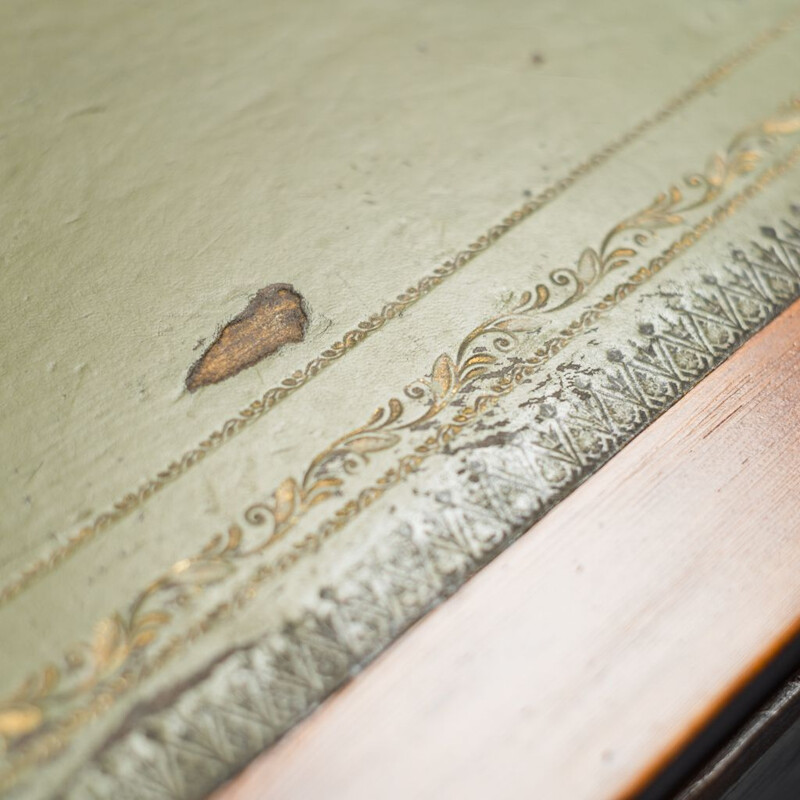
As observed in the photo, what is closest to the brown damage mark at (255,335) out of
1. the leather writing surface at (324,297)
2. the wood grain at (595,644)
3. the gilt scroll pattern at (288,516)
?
the leather writing surface at (324,297)

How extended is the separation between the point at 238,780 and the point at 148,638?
0.48 ft

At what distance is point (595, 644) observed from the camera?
0.70 m

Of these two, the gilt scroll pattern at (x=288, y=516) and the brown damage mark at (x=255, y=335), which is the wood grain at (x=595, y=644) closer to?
the gilt scroll pattern at (x=288, y=516)

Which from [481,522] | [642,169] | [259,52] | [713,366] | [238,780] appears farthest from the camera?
[259,52]

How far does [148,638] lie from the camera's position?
2.27ft

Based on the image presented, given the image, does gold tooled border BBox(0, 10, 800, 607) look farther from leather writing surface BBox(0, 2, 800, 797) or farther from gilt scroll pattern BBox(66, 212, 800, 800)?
Result: gilt scroll pattern BBox(66, 212, 800, 800)

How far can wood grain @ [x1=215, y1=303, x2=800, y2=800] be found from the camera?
0.65 meters

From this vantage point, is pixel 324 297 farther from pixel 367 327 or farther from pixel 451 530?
pixel 451 530

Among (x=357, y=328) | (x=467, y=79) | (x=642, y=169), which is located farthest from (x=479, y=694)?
(x=467, y=79)

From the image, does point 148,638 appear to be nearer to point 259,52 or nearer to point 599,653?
point 599,653

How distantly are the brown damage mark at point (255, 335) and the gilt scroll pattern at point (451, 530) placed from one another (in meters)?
0.25

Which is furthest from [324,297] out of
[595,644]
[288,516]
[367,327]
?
[595,644]

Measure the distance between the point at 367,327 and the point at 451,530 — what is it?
27 cm

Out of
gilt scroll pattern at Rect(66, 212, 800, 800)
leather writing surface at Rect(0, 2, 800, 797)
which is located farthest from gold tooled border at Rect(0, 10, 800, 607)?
gilt scroll pattern at Rect(66, 212, 800, 800)
